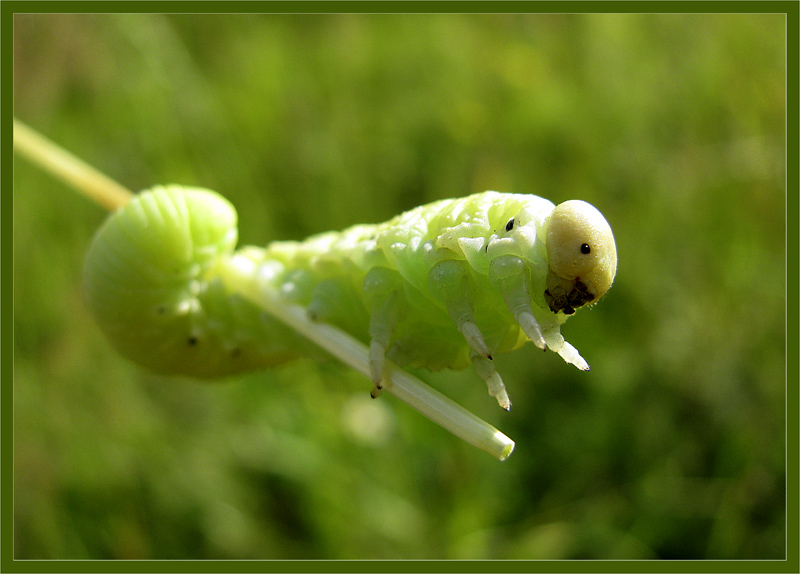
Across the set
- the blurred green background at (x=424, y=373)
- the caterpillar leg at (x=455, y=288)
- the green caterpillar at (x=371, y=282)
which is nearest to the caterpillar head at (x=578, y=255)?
the green caterpillar at (x=371, y=282)

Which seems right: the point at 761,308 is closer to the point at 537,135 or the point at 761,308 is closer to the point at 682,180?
the point at 682,180

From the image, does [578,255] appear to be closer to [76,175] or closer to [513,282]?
[513,282]

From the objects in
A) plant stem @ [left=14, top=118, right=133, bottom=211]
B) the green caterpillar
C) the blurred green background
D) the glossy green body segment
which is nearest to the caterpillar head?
the green caterpillar

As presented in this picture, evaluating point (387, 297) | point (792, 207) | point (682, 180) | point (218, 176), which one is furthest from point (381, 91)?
point (387, 297)

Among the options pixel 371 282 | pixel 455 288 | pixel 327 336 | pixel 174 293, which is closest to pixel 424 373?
pixel 174 293

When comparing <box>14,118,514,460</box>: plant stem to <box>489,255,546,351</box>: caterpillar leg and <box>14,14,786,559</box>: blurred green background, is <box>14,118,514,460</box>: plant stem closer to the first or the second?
<box>489,255,546,351</box>: caterpillar leg

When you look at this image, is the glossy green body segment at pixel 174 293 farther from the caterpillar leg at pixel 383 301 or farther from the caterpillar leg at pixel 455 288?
the caterpillar leg at pixel 455 288
